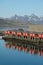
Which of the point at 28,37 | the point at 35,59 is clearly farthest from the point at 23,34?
the point at 35,59

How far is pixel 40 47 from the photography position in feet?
80.0

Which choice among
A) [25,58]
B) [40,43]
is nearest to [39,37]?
[40,43]

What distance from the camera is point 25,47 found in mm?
25375

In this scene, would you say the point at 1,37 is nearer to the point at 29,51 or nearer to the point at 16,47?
the point at 16,47

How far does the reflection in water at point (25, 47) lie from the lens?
2349 cm

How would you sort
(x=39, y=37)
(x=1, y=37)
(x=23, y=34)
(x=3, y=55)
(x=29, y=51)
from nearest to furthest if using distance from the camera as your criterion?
(x=3, y=55) → (x=29, y=51) → (x=39, y=37) → (x=23, y=34) → (x=1, y=37)

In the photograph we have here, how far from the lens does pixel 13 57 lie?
21250 mm

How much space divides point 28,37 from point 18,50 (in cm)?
285

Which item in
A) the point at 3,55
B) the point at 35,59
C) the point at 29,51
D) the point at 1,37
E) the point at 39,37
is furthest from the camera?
the point at 1,37

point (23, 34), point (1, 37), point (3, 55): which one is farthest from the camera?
point (1, 37)

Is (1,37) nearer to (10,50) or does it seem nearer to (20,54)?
(10,50)

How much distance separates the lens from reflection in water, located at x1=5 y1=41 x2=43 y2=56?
77.1ft

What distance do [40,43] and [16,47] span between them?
2697mm

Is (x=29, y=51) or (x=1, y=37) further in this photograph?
(x=1, y=37)
